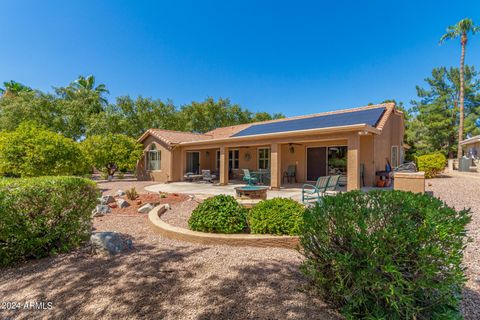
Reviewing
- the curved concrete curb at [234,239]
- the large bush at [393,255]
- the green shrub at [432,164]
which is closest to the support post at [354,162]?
the curved concrete curb at [234,239]

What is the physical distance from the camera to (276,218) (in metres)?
4.34

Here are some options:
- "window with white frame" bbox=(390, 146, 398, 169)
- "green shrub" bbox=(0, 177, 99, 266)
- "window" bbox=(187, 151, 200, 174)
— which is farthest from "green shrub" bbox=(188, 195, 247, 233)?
"window" bbox=(187, 151, 200, 174)

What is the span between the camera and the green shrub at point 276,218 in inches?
168

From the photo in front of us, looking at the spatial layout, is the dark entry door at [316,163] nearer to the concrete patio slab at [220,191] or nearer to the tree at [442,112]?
the concrete patio slab at [220,191]

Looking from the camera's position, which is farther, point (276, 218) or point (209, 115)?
point (209, 115)

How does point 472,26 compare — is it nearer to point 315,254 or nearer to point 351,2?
point 351,2

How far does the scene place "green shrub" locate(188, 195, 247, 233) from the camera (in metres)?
4.53

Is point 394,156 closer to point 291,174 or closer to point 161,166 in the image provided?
point 291,174

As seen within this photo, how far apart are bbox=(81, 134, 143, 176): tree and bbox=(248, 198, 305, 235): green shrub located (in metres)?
16.1

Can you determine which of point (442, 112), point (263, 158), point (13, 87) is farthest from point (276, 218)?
point (13, 87)

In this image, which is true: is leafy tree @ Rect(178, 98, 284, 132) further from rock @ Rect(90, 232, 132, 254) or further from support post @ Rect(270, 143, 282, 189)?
rock @ Rect(90, 232, 132, 254)

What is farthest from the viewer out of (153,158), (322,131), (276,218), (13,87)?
(13,87)

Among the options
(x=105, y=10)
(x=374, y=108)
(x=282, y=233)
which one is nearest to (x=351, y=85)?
(x=374, y=108)

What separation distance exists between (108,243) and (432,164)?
17914mm
